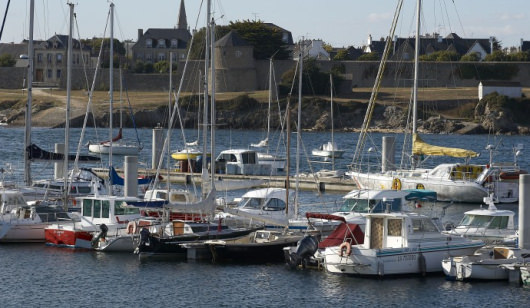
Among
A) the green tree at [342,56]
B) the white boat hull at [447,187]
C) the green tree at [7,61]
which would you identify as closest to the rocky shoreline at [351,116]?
the green tree at [342,56]

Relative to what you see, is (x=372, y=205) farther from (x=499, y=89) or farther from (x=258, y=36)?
(x=258, y=36)

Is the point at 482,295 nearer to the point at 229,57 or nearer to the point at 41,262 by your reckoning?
the point at 41,262

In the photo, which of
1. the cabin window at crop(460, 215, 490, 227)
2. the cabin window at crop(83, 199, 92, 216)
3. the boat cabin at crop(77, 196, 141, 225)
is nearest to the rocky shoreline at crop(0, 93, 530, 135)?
the cabin window at crop(83, 199, 92, 216)

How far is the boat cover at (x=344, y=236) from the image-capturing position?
26766 millimetres

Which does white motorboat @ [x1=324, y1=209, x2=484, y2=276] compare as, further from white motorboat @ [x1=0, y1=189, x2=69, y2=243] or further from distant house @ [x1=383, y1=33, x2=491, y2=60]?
distant house @ [x1=383, y1=33, x2=491, y2=60]

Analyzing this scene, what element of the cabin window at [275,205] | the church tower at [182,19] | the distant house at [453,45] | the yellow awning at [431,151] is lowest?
the cabin window at [275,205]

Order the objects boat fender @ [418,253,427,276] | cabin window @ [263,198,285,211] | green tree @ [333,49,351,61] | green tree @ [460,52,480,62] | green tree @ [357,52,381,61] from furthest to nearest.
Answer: green tree @ [333,49,351,61] → green tree @ [357,52,381,61] → green tree @ [460,52,480,62] → cabin window @ [263,198,285,211] → boat fender @ [418,253,427,276]

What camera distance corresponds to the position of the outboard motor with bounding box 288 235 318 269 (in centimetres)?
2661

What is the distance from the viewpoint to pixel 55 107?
108938mm

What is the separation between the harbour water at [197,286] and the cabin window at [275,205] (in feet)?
12.7

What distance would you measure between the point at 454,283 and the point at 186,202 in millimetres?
9959

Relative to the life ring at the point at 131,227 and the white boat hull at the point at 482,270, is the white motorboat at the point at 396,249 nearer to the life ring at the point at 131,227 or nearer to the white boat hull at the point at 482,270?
the white boat hull at the point at 482,270

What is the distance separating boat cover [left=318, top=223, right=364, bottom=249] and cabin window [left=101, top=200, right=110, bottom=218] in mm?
6534

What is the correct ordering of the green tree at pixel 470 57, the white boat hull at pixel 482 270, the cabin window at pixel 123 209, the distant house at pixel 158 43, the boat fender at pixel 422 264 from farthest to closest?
the distant house at pixel 158 43 < the green tree at pixel 470 57 < the cabin window at pixel 123 209 < the boat fender at pixel 422 264 < the white boat hull at pixel 482 270
